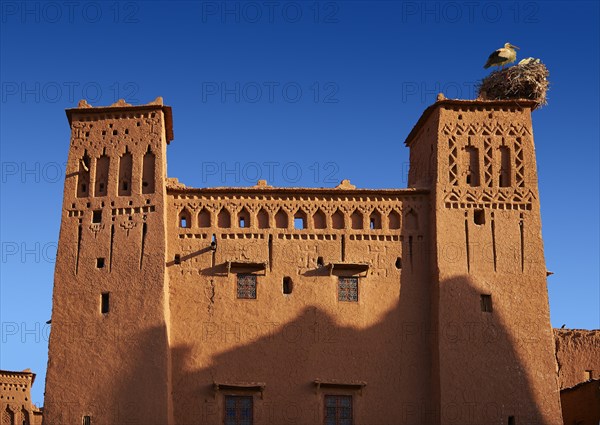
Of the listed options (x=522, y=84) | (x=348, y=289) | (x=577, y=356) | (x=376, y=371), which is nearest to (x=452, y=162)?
(x=522, y=84)

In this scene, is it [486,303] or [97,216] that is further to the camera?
[97,216]

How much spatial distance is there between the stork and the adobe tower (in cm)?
273

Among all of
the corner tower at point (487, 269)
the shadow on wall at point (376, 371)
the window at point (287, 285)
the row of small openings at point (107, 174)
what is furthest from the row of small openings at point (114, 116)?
the corner tower at point (487, 269)

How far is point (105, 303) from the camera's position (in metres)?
28.1

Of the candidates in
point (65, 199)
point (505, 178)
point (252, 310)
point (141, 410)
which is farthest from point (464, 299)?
point (65, 199)

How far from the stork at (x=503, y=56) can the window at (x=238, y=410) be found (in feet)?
40.7

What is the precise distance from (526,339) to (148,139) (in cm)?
1111

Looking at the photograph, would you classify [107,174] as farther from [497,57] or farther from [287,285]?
[497,57]

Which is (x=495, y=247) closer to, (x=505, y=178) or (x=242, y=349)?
(x=505, y=178)

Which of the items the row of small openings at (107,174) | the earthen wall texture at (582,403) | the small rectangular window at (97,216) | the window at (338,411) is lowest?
the window at (338,411)

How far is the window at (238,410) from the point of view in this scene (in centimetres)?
2795

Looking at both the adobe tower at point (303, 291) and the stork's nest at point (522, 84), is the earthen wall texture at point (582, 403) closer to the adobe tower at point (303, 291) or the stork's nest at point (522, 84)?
the adobe tower at point (303, 291)

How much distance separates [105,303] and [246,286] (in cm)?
364

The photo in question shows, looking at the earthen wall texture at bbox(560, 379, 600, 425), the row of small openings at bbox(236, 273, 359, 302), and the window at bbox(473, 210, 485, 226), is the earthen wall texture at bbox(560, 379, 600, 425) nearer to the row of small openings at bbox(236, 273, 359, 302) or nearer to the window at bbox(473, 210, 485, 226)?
the window at bbox(473, 210, 485, 226)
